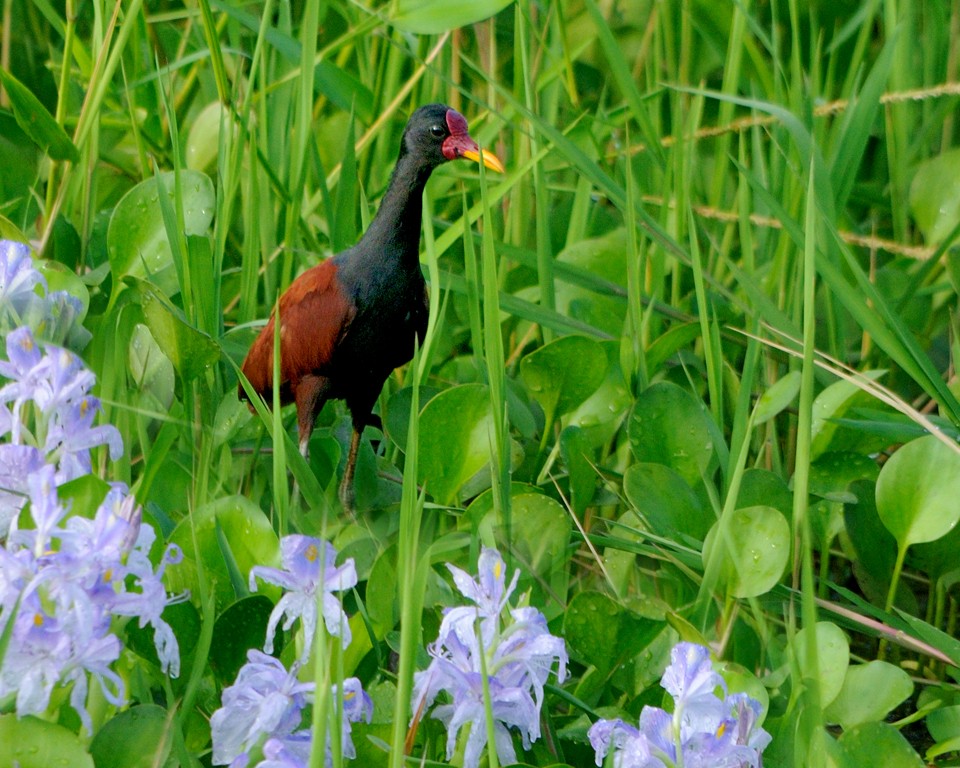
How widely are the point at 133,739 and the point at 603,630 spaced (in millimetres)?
530

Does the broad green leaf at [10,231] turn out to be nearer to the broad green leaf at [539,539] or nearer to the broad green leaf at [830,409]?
the broad green leaf at [539,539]

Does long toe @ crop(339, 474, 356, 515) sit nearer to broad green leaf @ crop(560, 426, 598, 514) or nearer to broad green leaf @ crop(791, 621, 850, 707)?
broad green leaf @ crop(560, 426, 598, 514)

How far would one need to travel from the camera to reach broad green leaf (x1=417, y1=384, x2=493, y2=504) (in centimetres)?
185

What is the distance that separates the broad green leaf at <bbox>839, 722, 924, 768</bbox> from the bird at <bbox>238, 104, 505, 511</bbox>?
100 centimetres

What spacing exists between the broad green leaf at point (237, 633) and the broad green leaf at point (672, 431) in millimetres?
753

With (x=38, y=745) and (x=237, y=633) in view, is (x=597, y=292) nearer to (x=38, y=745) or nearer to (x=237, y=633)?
(x=237, y=633)

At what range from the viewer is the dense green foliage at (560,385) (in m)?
1.53

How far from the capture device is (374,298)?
2234mm

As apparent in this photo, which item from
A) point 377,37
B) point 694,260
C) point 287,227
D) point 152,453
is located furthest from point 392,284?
point 377,37

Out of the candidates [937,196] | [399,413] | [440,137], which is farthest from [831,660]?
[937,196]

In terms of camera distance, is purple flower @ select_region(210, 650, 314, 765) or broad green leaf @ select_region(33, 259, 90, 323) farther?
broad green leaf @ select_region(33, 259, 90, 323)

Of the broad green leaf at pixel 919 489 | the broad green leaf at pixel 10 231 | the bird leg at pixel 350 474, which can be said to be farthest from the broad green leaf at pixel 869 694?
the broad green leaf at pixel 10 231

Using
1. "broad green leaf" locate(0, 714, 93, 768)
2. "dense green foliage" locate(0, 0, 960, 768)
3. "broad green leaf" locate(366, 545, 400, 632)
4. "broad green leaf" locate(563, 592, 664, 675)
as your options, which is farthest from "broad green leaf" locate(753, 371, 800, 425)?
"broad green leaf" locate(0, 714, 93, 768)

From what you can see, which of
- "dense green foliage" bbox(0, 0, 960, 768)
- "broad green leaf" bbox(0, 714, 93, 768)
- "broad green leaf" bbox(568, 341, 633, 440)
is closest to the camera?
"broad green leaf" bbox(0, 714, 93, 768)
